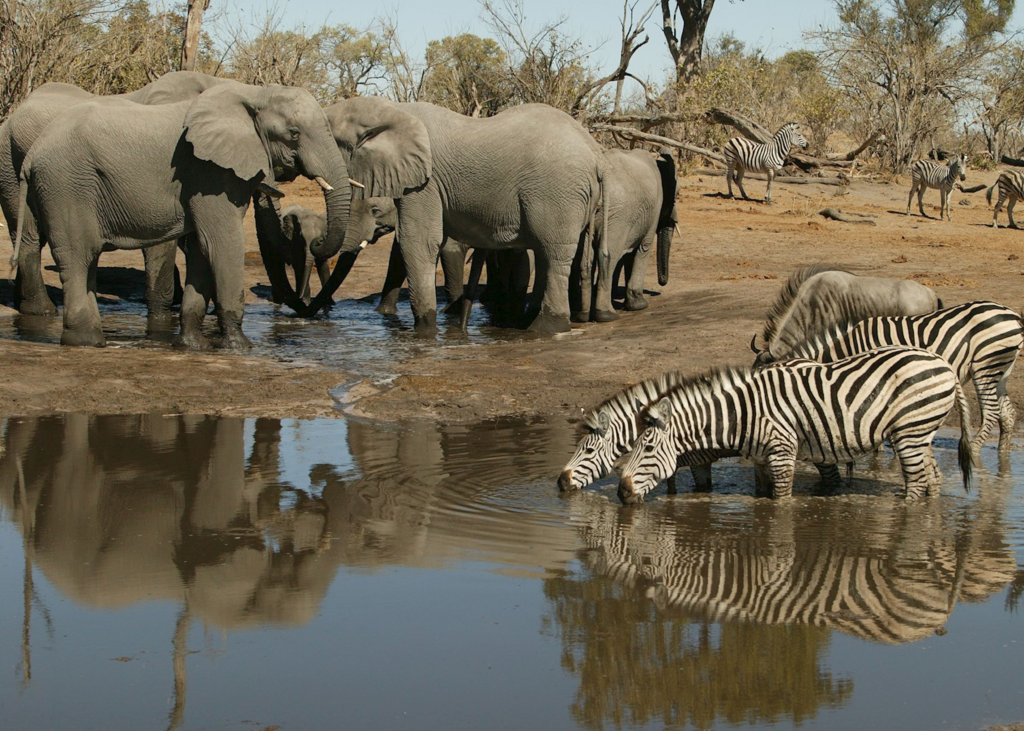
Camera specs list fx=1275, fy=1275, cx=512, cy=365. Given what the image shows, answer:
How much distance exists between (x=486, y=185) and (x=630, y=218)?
197 cm

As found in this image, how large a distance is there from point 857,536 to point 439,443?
296cm

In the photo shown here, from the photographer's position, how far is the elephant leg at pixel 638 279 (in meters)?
14.5

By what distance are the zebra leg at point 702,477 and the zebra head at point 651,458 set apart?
348 mm

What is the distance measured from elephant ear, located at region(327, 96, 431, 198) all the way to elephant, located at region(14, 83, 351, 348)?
1407 mm

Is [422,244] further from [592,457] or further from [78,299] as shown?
[592,457]

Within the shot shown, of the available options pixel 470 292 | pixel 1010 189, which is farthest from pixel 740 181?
pixel 470 292

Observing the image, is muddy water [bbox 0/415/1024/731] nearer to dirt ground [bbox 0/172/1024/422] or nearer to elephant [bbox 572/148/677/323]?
dirt ground [bbox 0/172/1024/422]

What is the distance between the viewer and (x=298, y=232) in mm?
15000

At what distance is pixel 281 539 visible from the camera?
5.92 meters

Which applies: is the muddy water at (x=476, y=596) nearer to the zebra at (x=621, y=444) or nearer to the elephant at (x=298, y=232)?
the zebra at (x=621, y=444)

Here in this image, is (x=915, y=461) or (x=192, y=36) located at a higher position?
(x=192, y=36)

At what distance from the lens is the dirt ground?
9.23 m

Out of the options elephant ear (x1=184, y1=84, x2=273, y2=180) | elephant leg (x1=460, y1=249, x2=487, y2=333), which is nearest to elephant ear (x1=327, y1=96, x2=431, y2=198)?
elephant leg (x1=460, y1=249, x2=487, y2=333)

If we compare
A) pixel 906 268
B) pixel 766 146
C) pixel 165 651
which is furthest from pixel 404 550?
pixel 766 146
